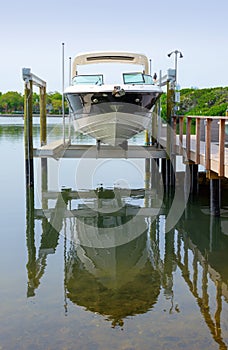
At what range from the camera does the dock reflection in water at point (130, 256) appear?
6.16m

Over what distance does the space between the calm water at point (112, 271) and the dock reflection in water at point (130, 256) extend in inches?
A: 0.6

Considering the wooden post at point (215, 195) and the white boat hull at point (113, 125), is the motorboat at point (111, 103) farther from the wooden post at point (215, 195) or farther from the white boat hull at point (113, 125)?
the wooden post at point (215, 195)

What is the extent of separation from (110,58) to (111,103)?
8.11 ft

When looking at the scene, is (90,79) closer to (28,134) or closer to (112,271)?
(28,134)

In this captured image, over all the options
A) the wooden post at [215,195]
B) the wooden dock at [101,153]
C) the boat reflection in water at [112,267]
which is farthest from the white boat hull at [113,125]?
the wooden post at [215,195]

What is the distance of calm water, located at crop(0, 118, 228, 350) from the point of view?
17.5 ft

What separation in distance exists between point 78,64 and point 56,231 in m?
5.29

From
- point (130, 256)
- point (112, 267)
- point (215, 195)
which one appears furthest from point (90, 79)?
point (112, 267)

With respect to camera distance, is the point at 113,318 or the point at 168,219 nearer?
the point at 113,318

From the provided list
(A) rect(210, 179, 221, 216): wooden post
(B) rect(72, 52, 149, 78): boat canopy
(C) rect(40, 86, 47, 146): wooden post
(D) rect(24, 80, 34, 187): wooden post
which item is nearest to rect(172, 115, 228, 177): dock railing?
(A) rect(210, 179, 221, 216): wooden post

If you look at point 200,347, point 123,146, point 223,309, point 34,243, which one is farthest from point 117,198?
point 200,347

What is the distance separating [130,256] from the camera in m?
8.26

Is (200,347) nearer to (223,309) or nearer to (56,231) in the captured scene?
(223,309)

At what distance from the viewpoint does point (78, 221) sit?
10.8 metres
